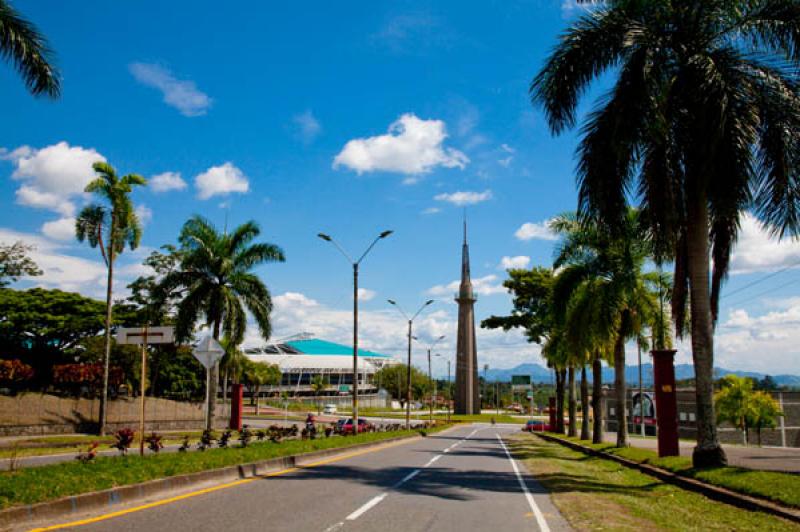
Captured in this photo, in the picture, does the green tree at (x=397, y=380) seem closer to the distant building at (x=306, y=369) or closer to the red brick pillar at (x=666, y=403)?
the distant building at (x=306, y=369)

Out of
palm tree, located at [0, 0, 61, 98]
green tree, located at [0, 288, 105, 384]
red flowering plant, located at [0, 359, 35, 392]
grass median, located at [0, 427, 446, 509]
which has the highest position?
palm tree, located at [0, 0, 61, 98]

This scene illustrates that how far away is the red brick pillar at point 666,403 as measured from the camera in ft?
65.9

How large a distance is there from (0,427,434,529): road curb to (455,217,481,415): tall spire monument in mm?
77221

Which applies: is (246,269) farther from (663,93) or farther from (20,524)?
(20,524)

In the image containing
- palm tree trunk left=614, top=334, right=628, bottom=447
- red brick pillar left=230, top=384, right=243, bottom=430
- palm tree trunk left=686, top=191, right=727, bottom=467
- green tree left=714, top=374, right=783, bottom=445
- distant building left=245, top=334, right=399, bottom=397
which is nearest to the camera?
palm tree trunk left=686, top=191, right=727, bottom=467

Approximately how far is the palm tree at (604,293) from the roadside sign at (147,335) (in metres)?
16.9

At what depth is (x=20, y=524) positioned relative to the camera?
7.90 metres

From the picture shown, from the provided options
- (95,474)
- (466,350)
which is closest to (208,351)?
(95,474)

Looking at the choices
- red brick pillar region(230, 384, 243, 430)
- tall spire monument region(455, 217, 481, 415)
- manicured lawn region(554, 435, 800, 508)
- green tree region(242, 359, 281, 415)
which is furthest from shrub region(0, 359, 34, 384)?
tall spire monument region(455, 217, 481, 415)

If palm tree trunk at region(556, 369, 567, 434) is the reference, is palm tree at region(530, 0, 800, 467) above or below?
above

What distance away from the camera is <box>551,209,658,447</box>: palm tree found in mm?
26328

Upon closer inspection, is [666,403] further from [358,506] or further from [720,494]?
[358,506]

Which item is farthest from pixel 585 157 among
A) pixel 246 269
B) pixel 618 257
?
pixel 246 269

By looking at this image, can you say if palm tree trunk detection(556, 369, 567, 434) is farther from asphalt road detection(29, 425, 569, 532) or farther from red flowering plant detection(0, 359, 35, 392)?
red flowering plant detection(0, 359, 35, 392)
